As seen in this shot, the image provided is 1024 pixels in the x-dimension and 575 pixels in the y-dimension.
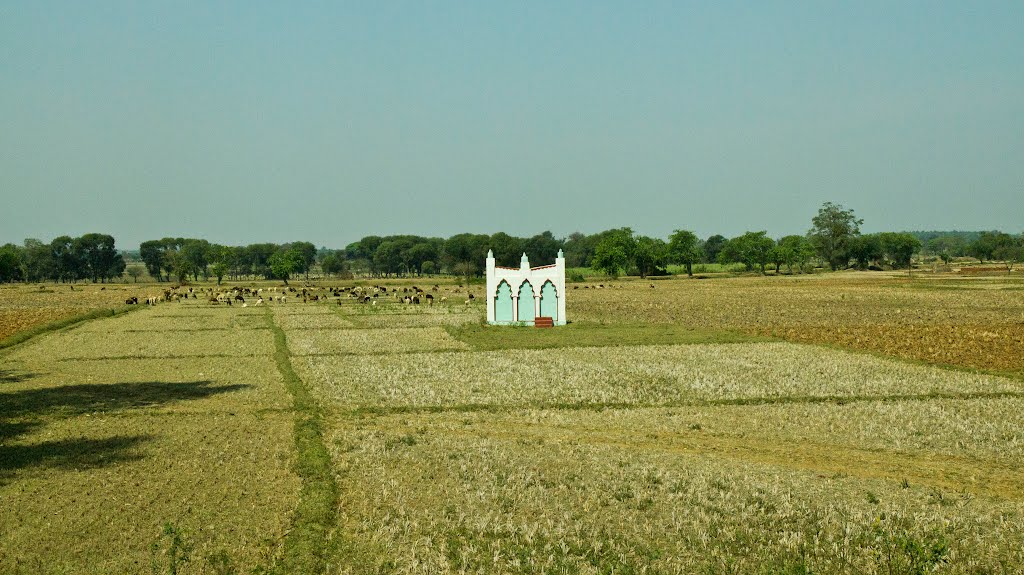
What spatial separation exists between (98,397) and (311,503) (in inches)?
508

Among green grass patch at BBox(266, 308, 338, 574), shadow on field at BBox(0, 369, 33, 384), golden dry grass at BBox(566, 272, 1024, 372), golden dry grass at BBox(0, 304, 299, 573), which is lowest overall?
golden dry grass at BBox(566, 272, 1024, 372)

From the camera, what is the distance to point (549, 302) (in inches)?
1709

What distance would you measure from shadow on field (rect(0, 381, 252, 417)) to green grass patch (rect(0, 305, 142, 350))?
14.4 meters

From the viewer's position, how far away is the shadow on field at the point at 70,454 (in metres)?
14.1

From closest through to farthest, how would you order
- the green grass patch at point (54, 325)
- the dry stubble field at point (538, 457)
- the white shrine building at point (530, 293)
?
the dry stubble field at point (538, 457)
the green grass patch at point (54, 325)
the white shrine building at point (530, 293)

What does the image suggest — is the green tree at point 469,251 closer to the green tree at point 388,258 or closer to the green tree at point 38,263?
the green tree at point 388,258

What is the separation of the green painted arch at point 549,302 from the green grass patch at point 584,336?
1117 mm

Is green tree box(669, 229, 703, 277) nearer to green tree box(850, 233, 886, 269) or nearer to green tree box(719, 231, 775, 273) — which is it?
green tree box(719, 231, 775, 273)

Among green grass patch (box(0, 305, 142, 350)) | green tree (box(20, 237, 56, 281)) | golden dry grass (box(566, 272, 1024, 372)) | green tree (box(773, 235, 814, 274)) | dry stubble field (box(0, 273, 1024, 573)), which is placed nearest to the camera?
dry stubble field (box(0, 273, 1024, 573))

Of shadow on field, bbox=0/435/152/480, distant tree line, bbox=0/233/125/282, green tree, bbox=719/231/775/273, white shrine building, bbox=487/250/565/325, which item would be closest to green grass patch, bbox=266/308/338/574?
shadow on field, bbox=0/435/152/480

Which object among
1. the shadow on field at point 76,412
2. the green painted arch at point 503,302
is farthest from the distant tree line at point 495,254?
the shadow on field at point 76,412

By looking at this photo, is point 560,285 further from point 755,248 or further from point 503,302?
point 755,248

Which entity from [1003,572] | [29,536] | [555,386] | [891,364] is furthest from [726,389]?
[29,536]

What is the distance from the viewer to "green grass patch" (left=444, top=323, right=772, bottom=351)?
34.4 metres
